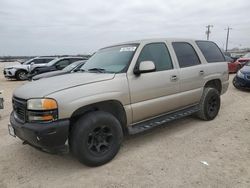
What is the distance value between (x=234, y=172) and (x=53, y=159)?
107 inches

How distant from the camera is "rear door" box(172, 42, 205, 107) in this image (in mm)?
4867

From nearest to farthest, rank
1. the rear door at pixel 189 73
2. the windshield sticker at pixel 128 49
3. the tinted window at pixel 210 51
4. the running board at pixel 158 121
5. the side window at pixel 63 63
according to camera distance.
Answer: the running board at pixel 158 121 < the windshield sticker at pixel 128 49 < the rear door at pixel 189 73 < the tinted window at pixel 210 51 < the side window at pixel 63 63

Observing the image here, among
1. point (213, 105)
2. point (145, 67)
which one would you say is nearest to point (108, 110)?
point (145, 67)

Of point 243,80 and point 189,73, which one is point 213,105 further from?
point 243,80

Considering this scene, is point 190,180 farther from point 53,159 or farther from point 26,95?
point 26,95

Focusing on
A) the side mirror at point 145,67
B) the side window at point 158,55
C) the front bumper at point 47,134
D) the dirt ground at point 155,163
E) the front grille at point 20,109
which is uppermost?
the side window at point 158,55

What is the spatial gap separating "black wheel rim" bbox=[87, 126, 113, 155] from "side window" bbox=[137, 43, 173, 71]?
4.53 ft

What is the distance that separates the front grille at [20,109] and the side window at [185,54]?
117 inches

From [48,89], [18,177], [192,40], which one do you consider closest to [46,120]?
[48,89]

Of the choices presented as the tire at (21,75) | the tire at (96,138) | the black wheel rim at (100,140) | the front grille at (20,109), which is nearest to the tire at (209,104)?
the tire at (96,138)

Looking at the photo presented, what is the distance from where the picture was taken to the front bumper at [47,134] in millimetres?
3117

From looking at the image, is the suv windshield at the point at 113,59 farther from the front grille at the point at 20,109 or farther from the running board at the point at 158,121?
the front grille at the point at 20,109

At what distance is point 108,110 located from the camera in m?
3.96

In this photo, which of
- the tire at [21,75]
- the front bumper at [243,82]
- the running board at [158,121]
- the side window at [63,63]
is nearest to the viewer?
the running board at [158,121]
